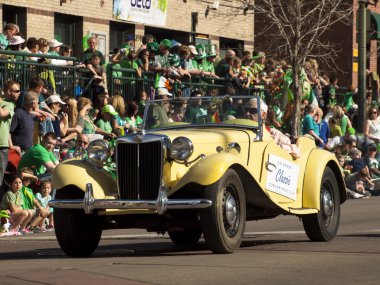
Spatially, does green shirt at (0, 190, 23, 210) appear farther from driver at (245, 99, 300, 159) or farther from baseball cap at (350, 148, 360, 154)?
baseball cap at (350, 148, 360, 154)

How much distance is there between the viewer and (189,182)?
469 inches

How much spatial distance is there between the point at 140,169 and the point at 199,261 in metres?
1.46

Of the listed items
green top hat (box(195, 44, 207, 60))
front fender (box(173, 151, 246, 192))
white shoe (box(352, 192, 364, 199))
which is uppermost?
green top hat (box(195, 44, 207, 60))

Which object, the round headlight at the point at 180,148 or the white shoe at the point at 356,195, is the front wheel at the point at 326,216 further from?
the white shoe at the point at 356,195

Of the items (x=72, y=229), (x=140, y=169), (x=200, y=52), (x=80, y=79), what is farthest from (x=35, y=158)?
(x=200, y=52)

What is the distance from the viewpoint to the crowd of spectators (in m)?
17.6

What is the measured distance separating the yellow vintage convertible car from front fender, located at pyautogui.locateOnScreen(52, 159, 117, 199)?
0.04 feet

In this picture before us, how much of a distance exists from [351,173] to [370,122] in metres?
2.83

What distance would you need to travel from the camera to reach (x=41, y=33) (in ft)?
89.9

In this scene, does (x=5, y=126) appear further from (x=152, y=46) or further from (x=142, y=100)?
(x=152, y=46)

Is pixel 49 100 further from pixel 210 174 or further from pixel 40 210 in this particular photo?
pixel 210 174

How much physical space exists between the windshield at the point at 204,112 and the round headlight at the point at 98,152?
45.4 inches

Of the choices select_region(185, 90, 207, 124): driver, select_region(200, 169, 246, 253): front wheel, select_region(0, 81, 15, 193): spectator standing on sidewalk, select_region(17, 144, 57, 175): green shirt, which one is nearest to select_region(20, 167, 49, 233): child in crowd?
select_region(0, 81, 15, 193): spectator standing on sidewalk

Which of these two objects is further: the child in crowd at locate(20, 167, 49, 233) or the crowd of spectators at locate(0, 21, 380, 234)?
the crowd of spectators at locate(0, 21, 380, 234)
